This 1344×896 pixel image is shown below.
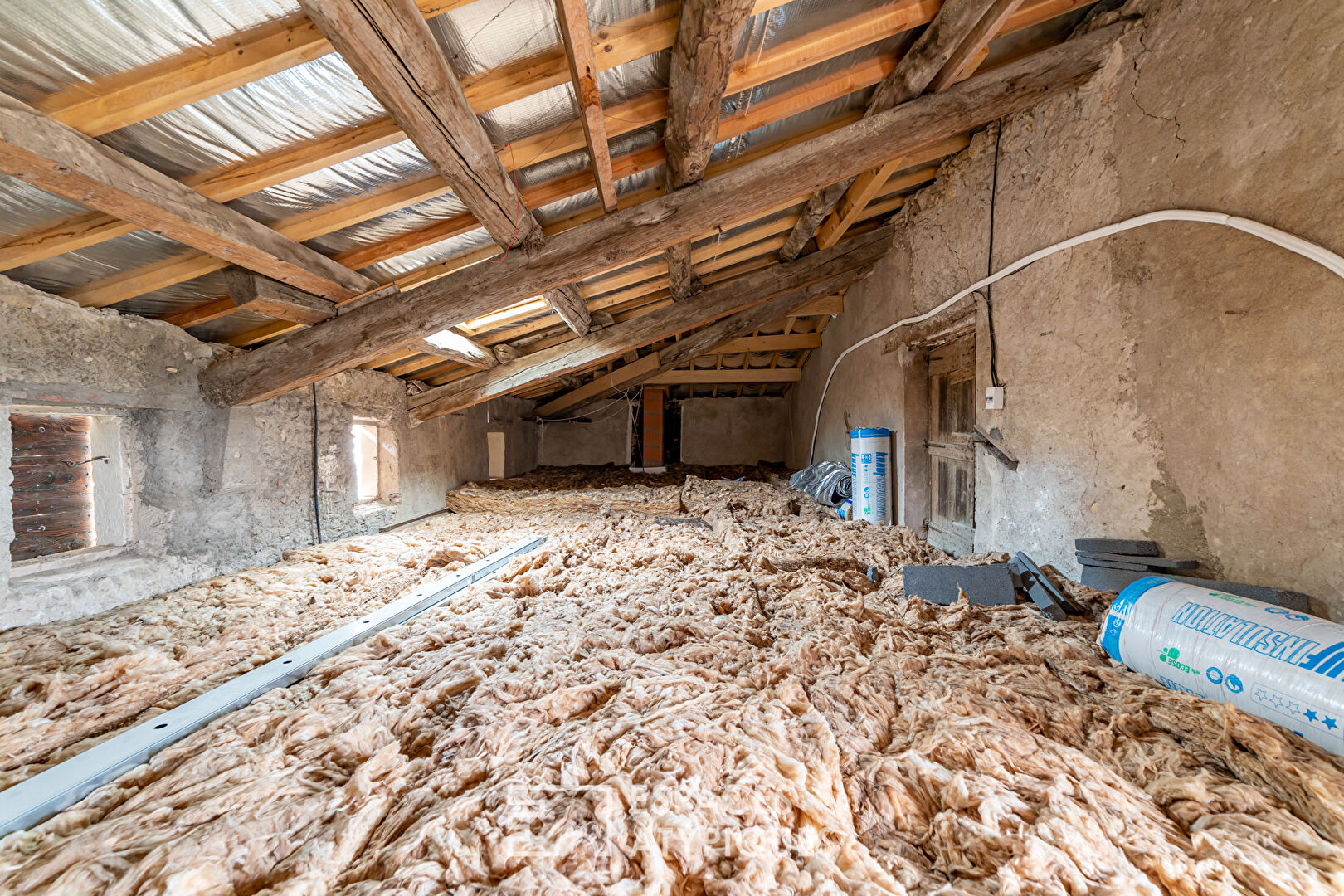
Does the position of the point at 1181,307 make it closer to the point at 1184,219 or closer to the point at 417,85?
the point at 1184,219

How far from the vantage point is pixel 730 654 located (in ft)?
5.80

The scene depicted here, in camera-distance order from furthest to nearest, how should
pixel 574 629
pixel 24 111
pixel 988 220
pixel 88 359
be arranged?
pixel 988 220 → pixel 88 359 → pixel 574 629 → pixel 24 111

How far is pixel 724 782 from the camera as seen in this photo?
1.11 m

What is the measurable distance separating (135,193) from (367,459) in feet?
11.2

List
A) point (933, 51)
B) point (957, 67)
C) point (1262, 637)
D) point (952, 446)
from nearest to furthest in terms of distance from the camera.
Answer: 1. point (1262, 637)
2. point (933, 51)
3. point (957, 67)
4. point (952, 446)

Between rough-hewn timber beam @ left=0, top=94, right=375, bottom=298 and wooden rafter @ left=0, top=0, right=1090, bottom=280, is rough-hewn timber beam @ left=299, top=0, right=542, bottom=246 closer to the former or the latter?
wooden rafter @ left=0, top=0, right=1090, bottom=280

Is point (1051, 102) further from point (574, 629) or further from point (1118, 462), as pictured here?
point (574, 629)

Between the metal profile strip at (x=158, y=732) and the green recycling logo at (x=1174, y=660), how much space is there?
2.80 metres

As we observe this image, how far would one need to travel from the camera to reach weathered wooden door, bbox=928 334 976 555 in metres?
3.29

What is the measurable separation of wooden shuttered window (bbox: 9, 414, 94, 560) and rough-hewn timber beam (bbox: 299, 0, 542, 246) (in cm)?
231

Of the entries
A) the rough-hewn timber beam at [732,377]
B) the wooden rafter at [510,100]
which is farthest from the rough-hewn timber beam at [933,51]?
the rough-hewn timber beam at [732,377]

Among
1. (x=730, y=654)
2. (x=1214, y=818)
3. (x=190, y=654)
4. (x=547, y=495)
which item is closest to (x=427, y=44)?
(x=730, y=654)

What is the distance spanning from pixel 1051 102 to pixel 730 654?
302 cm

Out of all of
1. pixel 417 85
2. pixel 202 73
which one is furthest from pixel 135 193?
pixel 417 85
